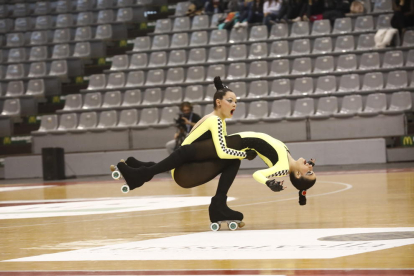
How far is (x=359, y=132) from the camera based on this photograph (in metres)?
15.6

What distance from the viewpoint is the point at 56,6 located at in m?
23.0

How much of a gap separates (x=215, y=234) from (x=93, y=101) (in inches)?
530

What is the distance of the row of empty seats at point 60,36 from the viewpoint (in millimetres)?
21125

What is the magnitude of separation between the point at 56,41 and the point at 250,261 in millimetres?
18466

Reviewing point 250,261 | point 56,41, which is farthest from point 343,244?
point 56,41

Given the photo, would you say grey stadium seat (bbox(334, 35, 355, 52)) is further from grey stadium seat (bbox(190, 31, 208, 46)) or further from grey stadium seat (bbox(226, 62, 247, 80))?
grey stadium seat (bbox(190, 31, 208, 46))

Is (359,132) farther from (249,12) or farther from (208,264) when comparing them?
(208,264)

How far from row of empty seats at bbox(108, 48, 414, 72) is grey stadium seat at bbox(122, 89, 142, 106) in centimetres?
109

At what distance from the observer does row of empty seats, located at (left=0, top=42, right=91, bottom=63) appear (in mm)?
20703

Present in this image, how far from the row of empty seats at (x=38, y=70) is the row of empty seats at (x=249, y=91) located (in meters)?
1.72

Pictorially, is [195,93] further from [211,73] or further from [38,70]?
[38,70]

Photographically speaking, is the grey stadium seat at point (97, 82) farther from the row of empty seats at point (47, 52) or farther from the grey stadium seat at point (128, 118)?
the row of empty seats at point (47, 52)

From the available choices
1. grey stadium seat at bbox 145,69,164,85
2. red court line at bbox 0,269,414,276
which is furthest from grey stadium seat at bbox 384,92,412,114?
red court line at bbox 0,269,414,276

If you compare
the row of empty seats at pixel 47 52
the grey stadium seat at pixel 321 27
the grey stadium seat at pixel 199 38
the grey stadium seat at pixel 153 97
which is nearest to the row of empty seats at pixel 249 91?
the grey stadium seat at pixel 153 97
